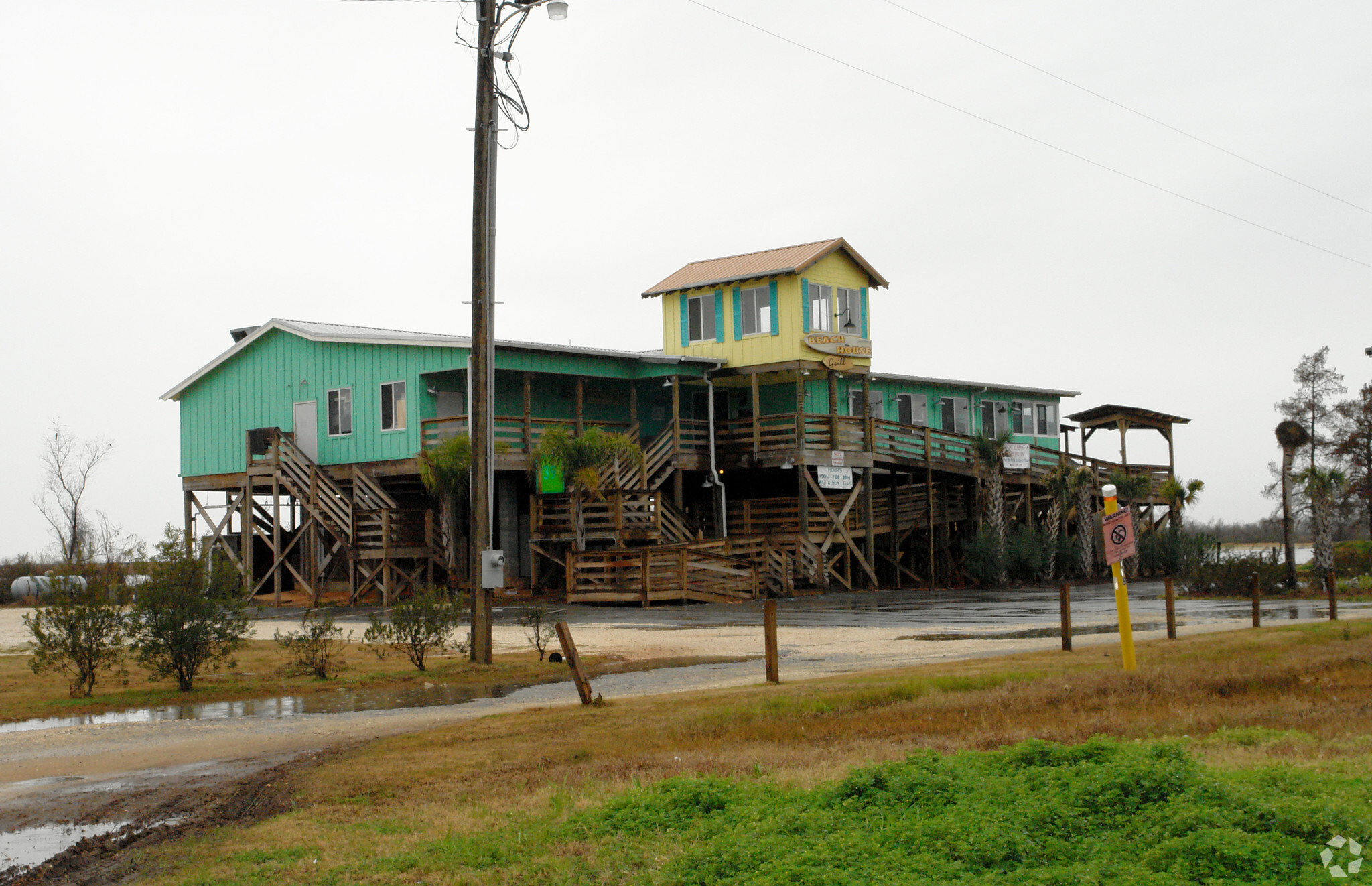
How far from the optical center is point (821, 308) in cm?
3725

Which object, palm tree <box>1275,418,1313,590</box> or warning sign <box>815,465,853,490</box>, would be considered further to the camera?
warning sign <box>815,465,853,490</box>

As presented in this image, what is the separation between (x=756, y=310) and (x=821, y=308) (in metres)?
2.02

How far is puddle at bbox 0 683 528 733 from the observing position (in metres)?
12.6

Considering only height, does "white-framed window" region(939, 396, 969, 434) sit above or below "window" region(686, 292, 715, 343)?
below

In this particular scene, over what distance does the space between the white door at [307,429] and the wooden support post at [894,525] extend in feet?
59.9

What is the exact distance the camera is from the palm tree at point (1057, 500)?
43125 millimetres

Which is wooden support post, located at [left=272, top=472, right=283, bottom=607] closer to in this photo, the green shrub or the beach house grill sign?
the beach house grill sign

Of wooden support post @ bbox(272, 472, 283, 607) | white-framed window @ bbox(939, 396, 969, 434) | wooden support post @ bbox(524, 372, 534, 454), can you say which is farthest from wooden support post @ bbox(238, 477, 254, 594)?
Result: white-framed window @ bbox(939, 396, 969, 434)

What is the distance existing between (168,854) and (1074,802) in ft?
15.0

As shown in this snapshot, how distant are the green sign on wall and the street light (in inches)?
578

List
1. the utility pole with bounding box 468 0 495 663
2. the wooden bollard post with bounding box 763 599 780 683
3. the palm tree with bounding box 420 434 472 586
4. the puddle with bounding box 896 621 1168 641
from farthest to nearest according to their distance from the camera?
the palm tree with bounding box 420 434 472 586 → the puddle with bounding box 896 621 1168 641 → the utility pole with bounding box 468 0 495 663 → the wooden bollard post with bounding box 763 599 780 683

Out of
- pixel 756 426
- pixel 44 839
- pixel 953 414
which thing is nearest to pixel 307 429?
pixel 756 426

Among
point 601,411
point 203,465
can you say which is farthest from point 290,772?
point 203,465

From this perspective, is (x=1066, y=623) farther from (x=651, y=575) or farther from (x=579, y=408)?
(x=579, y=408)
